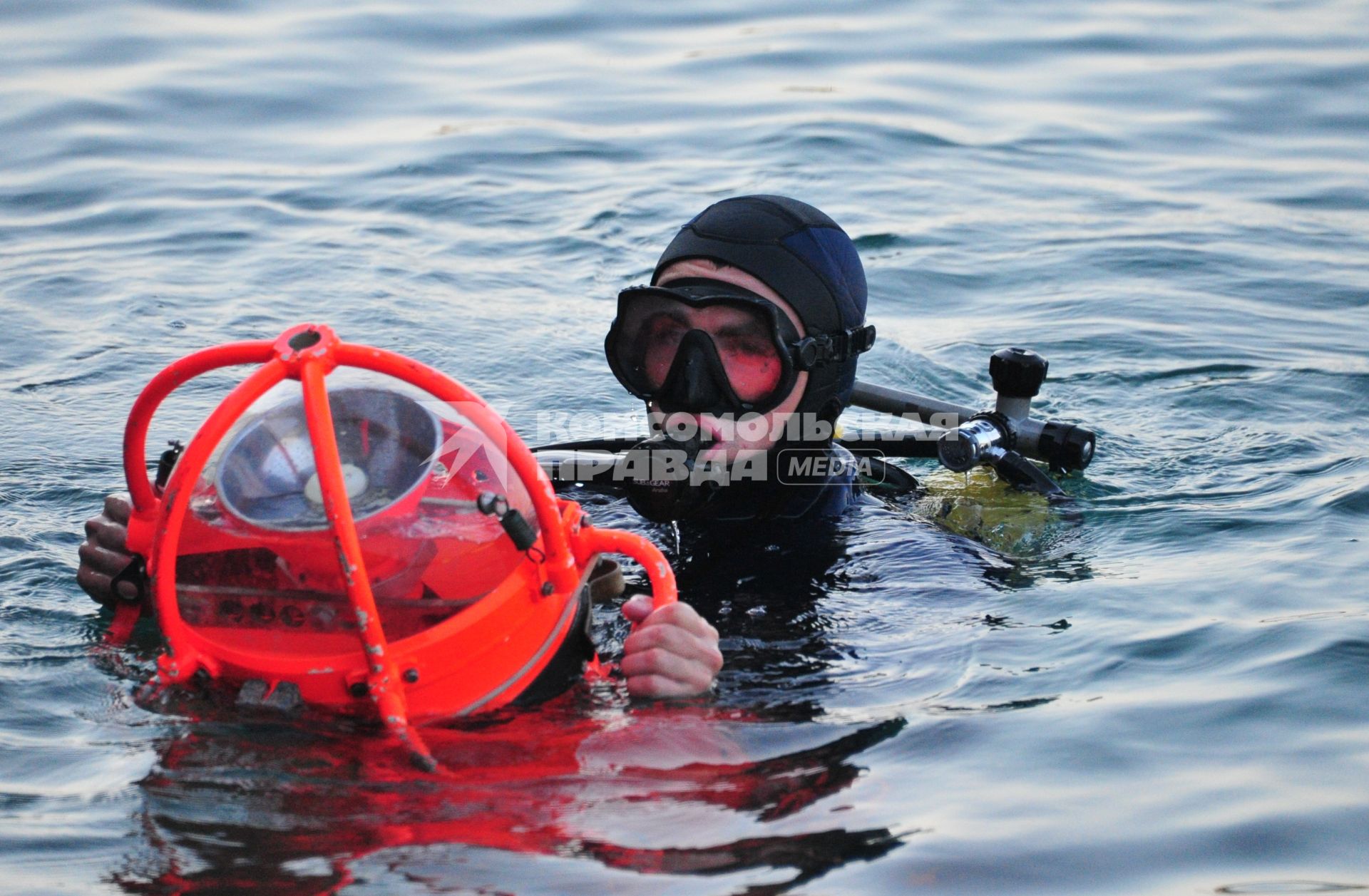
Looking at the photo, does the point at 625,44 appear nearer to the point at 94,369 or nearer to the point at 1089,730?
the point at 94,369

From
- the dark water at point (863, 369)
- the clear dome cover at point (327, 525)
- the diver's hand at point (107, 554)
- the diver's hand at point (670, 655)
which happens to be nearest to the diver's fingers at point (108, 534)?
the diver's hand at point (107, 554)

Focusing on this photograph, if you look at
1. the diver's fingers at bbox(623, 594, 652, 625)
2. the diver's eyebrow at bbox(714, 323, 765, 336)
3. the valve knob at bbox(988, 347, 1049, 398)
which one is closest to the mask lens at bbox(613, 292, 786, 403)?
the diver's eyebrow at bbox(714, 323, 765, 336)

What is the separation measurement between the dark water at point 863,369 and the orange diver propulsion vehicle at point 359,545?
0.87 feet

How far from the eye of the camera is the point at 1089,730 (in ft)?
10.5

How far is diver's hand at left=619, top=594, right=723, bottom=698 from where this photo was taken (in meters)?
2.80

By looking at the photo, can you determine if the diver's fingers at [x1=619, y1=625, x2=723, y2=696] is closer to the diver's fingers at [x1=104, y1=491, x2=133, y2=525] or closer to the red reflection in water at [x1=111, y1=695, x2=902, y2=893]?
the red reflection in water at [x1=111, y1=695, x2=902, y2=893]

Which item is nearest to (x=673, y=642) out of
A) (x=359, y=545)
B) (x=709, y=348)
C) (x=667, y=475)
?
(x=359, y=545)

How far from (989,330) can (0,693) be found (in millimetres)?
4843

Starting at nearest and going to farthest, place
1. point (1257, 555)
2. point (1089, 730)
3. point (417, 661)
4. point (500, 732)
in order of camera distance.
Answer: point (417, 661)
point (500, 732)
point (1089, 730)
point (1257, 555)

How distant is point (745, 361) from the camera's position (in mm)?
3625

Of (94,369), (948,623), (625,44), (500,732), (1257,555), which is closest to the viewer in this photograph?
(500,732)

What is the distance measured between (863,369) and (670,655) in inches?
154

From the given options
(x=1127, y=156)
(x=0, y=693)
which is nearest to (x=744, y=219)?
(x=0, y=693)

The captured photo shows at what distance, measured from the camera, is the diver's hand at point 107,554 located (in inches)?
123
